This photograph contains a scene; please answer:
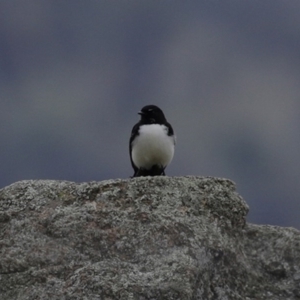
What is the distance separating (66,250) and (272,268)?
101 inches

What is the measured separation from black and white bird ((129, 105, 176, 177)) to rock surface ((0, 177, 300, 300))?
285 inches

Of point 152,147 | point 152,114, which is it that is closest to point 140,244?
point 152,147

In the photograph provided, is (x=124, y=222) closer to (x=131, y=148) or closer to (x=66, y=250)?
(x=66, y=250)

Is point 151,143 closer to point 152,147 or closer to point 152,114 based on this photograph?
point 152,147

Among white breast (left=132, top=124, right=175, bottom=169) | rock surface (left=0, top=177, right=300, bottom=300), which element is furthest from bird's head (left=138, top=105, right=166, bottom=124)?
rock surface (left=0, top=177, right=300, bottom=300)

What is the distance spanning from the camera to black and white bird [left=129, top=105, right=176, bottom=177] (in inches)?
633

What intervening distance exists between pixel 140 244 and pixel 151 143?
27.9 ft

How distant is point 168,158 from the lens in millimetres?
16219

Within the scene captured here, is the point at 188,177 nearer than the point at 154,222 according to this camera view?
No

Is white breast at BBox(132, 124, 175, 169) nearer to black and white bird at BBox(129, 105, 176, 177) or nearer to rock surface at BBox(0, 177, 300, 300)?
black and white bird at BBox(129, 105, 176, 177)

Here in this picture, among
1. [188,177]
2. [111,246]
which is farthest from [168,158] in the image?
[111,246]

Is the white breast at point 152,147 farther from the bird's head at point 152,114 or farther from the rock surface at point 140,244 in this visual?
the rock surface at point 140,244

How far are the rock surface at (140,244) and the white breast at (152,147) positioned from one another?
7.23 metres

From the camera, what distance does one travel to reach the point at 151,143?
1606 cm
